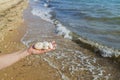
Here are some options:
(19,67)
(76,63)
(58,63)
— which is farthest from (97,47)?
(19,67)

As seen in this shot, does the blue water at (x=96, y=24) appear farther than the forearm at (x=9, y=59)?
Yes

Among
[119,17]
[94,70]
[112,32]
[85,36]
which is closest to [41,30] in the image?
[85,36]

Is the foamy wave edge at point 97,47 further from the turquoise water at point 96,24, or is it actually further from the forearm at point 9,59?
the forearm at point 9,59

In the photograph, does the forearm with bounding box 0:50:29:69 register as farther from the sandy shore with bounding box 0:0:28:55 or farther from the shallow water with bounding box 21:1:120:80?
the sandy shore with bounding box 0:0:28:55

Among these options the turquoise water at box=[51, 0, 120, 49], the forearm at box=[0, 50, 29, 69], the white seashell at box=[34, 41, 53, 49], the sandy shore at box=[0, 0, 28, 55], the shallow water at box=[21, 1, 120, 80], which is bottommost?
the turquoise water at box=[51, 0, 120, 49]

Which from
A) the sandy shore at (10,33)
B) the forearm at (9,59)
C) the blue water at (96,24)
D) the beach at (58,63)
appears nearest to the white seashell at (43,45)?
the forearm at (9,59)

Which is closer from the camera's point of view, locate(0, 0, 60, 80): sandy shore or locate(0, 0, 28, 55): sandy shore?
locate(0, 0, 60, 80): sandy shore

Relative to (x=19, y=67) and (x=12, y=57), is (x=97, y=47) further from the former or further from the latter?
(x=12, y=57)

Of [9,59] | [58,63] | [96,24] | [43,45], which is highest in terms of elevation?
[43,45]

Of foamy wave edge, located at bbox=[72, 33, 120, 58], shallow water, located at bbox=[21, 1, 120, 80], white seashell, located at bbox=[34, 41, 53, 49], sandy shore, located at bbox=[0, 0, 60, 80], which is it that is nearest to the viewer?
white seashell, located at bbox=[34, 41, 53, 49]

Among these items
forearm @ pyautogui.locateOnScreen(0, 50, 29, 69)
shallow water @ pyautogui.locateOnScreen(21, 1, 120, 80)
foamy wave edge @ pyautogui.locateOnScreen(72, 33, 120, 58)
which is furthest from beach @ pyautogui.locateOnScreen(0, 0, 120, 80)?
→ forearm @ pyautogui.locateOnScreen(0, 50, 29, 69)

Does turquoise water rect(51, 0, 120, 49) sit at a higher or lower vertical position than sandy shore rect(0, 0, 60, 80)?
lower

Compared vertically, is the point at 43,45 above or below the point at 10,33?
above

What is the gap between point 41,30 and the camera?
38.5 feet
